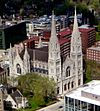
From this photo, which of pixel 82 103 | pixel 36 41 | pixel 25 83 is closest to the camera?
pixel 82 103

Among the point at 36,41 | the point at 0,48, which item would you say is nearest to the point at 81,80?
the point at 36,41

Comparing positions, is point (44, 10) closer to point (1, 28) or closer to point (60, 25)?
point (60, 25)

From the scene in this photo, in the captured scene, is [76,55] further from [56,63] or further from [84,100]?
[84,100]

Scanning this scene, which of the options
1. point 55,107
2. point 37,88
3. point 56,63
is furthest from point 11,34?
point 55,107

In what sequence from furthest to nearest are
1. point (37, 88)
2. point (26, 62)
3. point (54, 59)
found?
point (26, 62) < point (54, 59) < point (37, 88)

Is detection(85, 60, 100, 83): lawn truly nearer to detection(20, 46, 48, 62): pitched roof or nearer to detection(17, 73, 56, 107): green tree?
detection(20, 46, 48, 62): pitched roof

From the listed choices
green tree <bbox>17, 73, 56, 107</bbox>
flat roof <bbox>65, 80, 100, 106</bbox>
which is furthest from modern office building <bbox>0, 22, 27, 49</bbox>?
flat roof <bbox>65, 80, 100, 106</bbox>
